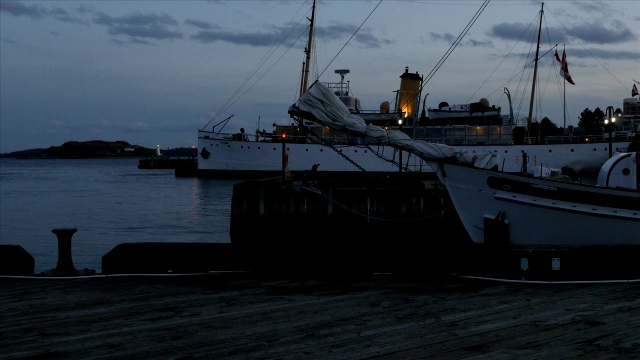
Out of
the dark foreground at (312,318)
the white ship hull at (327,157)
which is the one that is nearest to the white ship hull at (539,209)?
the dark foreground at (312,318)

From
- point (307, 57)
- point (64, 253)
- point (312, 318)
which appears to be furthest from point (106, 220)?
point (312, 318)

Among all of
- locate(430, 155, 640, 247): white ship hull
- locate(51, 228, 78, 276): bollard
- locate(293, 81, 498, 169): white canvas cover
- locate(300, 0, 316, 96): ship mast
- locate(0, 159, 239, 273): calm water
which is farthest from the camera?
locate(300, 0, 316, 96): ship mast

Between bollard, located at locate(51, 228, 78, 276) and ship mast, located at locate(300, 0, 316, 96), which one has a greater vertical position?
ship mast, located at locate(300, 0, 316, 96)

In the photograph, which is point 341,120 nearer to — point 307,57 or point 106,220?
point 106,220

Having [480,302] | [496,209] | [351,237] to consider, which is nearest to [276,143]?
[351,237]

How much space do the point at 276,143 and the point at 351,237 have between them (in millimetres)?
53300

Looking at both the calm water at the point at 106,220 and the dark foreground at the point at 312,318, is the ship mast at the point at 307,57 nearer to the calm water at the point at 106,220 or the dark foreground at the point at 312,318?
the calm water at the point at 106,220

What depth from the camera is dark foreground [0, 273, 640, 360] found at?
20.5 ft

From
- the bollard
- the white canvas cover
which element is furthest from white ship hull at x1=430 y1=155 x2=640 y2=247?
the bollard

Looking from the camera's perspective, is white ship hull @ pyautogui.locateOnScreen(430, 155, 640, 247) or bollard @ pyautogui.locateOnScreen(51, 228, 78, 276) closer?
bollard @ pyautogui.locateOnScreen(51, 228, 78, 276)

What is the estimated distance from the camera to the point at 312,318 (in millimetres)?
7492

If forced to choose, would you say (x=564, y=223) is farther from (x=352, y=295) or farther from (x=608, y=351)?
(x=608, y=351)

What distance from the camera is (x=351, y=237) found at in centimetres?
2022

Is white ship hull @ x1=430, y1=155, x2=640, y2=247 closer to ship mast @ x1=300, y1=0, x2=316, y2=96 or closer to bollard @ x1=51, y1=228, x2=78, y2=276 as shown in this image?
bollard @ x1=51, y1=228, x2=78, y2=276
